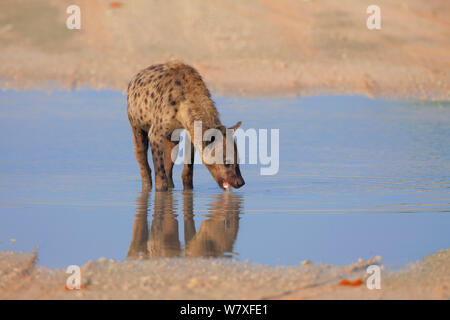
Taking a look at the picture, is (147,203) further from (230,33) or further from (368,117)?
(230,33)

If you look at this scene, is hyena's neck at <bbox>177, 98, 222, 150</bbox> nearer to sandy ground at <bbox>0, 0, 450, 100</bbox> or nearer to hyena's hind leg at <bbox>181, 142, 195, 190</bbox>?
hyena's hind leg at <bbox>181, 142, 195, 190</bbox>

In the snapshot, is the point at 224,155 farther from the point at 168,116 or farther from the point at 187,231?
the point at 187,231

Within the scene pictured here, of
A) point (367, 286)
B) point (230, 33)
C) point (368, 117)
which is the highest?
point (230, 33)

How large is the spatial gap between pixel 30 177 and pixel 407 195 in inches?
155

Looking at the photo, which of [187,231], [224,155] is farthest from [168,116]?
[187,231]

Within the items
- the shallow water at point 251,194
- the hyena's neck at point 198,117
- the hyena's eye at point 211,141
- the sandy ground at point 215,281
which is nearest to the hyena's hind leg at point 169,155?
the shallow water at point 251,194

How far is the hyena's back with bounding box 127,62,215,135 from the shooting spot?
9469 millimetres

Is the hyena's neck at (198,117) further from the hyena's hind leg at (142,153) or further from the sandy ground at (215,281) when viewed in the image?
the sandy ground at (215,281)

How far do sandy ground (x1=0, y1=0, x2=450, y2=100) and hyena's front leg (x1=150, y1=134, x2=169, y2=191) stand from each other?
20.8ft

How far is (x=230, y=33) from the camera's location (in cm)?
1809

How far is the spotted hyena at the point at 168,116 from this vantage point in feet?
30.1

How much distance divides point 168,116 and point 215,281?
12.8ft

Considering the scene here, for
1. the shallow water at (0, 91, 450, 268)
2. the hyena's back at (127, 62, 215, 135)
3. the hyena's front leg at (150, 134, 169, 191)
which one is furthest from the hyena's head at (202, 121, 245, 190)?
the hyena's front leg at (150, 134, 169, 191)

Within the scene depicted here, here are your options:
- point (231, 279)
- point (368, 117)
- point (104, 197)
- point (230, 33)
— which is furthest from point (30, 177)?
point (230, 33)
